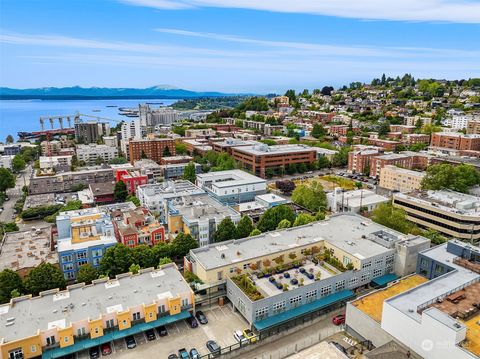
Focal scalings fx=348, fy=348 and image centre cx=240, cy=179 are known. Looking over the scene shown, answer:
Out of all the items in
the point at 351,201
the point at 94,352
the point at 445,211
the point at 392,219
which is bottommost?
the point at 94,352

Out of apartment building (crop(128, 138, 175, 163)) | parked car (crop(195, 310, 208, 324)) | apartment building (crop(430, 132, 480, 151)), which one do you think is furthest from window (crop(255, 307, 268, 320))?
apartment building (crop(430, 132, 480, 151))

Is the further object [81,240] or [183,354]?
[81,240]

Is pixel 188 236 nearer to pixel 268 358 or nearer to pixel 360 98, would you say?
pixel 268 358

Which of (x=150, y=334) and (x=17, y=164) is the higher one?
(x=17, y=164)

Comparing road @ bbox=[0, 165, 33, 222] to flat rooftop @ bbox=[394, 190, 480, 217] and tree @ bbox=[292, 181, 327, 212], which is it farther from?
flat rooftop @ bbox=[394, 190, 480, 217]

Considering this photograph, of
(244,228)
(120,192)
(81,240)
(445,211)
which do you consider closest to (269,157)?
(120,192)

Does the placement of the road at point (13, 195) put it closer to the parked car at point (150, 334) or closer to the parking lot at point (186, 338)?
the parked car at point (150, 334)

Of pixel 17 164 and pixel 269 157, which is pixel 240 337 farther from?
pixel 17 164

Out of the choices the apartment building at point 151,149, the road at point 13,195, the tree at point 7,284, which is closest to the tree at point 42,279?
the tree at point 7,284
